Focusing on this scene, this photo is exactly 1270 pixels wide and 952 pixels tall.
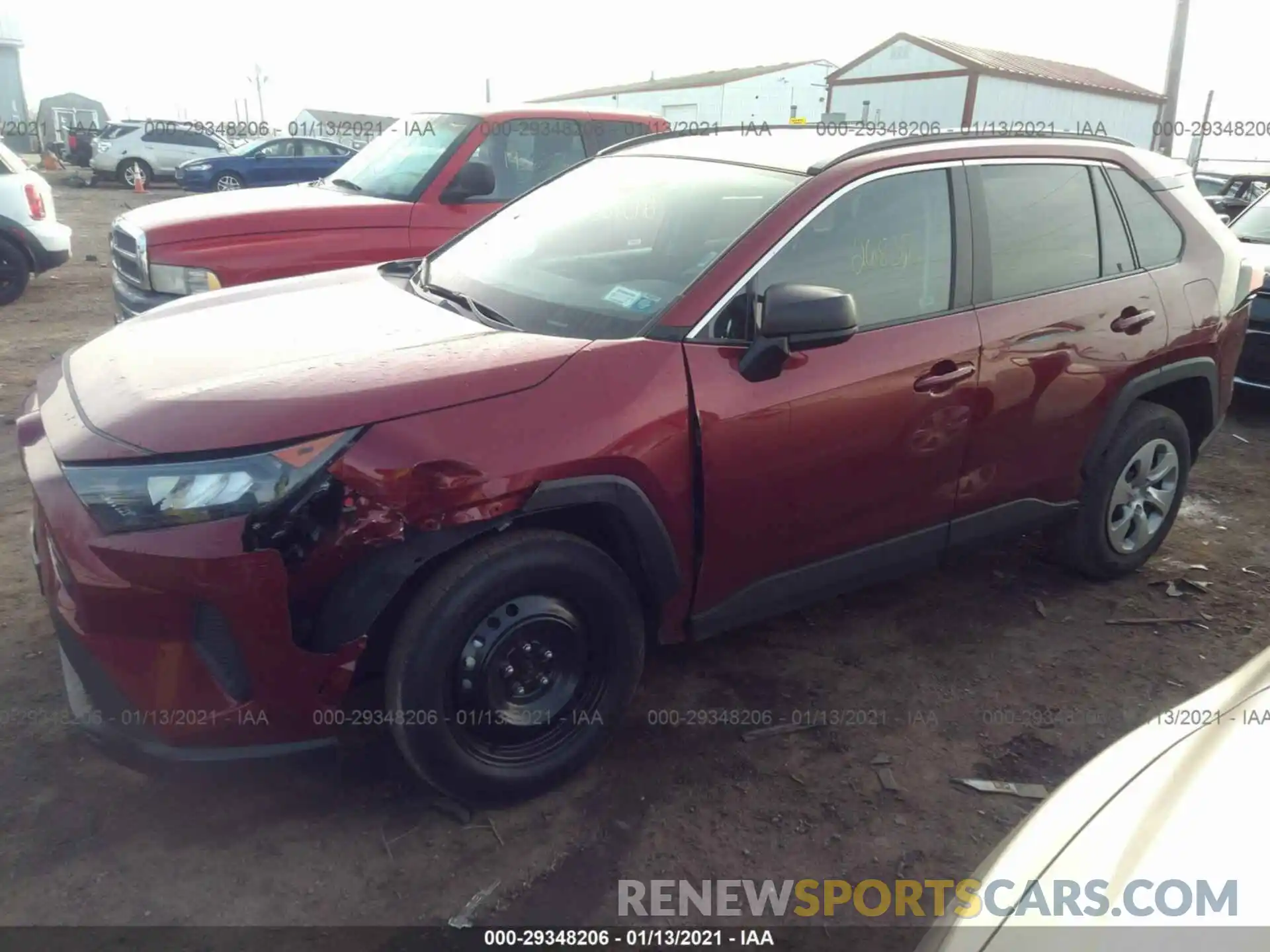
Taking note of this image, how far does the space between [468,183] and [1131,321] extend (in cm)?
405

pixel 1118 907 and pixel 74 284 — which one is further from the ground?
pixel 1118 907

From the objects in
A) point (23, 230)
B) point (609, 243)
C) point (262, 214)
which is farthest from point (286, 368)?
point (23, 230)

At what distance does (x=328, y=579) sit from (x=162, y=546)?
37cm

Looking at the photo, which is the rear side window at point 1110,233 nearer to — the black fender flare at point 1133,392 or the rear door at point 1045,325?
the rear door at point 1045,325

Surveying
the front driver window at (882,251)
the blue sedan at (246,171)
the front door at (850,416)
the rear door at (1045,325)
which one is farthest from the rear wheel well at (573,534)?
the blue sedan at (246,171)

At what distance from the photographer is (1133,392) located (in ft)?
12.2

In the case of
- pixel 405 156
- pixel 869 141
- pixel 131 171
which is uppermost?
pixel 869 141

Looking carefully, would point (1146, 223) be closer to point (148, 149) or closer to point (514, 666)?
point (514, 666)

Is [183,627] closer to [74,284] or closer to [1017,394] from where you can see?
[1017,394]

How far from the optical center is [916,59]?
24.4 m

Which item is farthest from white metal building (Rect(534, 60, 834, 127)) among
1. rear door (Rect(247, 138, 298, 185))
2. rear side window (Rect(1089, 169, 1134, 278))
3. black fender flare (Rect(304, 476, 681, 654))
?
black fender flare (Rect(304, 476, 681, 654))

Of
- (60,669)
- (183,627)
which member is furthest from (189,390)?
(60,669)

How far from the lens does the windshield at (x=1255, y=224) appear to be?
7.20m

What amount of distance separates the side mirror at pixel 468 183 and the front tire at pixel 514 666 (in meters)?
4.10
